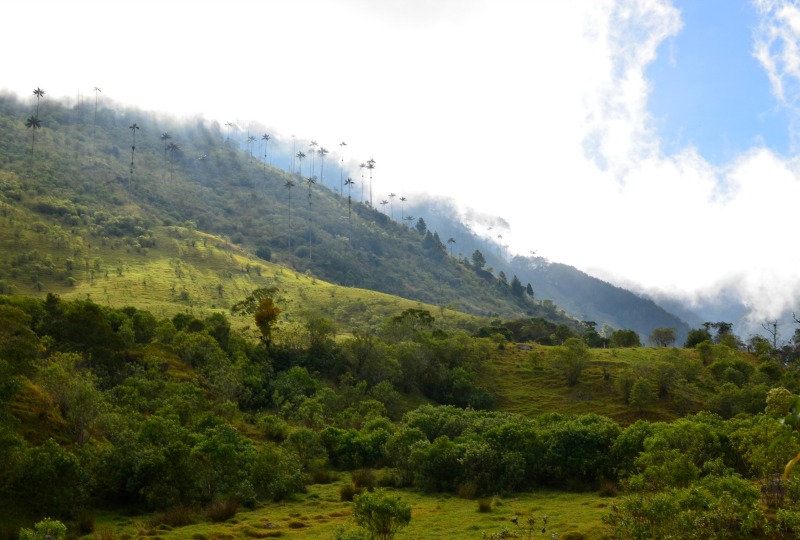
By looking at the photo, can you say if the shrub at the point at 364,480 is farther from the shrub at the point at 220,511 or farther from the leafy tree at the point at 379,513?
the leafy tree at the point at 379,513

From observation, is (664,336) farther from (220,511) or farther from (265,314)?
(220,511)

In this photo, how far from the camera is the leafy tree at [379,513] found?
77.9ft

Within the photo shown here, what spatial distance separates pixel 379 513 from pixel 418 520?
1217 cm

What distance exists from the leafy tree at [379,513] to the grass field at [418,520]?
467 centimetres

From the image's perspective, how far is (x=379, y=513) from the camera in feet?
78.5

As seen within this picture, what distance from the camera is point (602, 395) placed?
102m

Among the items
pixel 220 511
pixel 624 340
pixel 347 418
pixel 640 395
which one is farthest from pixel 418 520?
pixel 624 340

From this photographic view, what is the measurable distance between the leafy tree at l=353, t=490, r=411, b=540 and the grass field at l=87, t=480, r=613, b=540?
4.67 metres

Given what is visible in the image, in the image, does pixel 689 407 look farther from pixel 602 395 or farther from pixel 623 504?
pixel 623 504

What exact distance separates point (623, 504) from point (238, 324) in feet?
373

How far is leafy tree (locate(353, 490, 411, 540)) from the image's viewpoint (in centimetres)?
2375

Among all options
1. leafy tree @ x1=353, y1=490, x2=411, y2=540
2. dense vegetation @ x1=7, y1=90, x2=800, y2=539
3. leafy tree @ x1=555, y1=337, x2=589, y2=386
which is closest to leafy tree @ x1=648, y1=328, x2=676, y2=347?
dense vegetation @ x1=7, y1=90, x2=800, y2=539

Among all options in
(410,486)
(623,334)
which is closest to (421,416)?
(410,486)

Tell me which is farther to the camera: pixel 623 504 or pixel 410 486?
pixel 410 486
